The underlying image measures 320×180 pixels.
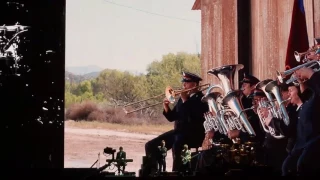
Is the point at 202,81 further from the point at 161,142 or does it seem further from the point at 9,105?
the point at 9,105

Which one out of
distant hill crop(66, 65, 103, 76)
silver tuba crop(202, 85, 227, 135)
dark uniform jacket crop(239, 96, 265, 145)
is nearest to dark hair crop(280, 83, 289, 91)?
dark uniform jacket crop(239, 96, 265, 145)

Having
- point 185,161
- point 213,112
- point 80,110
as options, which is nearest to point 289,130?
point 213,112

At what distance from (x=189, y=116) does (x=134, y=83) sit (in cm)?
103

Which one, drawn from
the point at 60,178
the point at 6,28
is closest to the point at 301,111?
the point at 60,178

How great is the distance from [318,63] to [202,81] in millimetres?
1843

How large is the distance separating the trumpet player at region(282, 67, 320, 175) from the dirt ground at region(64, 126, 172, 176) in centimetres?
196

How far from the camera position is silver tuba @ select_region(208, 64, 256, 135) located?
11.0m

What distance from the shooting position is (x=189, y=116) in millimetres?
10969

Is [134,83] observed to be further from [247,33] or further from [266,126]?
[266,126]

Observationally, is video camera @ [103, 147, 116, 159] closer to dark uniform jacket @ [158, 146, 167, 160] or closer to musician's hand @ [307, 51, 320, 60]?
dark uniform jacket @ [158, 146, 167, 160]

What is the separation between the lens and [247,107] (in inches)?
435

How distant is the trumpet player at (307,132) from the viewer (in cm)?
1059

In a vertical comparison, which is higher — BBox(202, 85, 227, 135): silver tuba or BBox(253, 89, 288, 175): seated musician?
BBox(202, 85, 227, 135): silver tuba

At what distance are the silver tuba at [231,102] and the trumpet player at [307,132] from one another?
75cm
